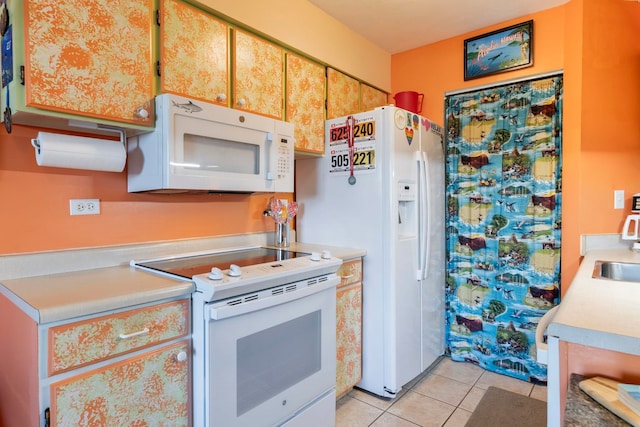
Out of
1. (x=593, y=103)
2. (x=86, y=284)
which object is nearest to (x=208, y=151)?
(x=86, y=284)

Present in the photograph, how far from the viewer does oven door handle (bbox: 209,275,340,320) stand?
137cm

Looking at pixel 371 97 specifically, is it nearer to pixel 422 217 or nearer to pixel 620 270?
pixel 422 217

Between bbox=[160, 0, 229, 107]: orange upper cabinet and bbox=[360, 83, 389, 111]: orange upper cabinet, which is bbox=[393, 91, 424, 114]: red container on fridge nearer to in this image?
bbox=[360, 83, 389, 111]: orange upper cabinet

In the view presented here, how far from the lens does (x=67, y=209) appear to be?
1.62 meters

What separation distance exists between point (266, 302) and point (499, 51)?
249 cm

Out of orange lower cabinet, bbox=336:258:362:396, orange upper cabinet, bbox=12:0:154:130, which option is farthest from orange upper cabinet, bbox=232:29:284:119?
orange lower cabinet, bbox=336:258:362:396

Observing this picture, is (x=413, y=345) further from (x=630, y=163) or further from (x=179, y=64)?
(x=179, y=64)

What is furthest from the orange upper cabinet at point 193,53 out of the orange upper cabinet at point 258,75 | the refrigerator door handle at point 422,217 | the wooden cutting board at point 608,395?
the wooden cutting board at point 608,395

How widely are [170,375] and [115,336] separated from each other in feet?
0.91

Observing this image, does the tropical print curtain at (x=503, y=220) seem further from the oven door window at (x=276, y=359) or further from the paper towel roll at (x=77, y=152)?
the paper towel roll at (x=77, y=152)

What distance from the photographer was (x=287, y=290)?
→ 166 cm

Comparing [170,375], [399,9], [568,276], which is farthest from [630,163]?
[170,375]

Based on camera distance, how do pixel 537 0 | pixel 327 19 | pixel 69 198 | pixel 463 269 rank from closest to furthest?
pixel 69 198
pixel 537 0
pixel 327 19
pixel 463 269

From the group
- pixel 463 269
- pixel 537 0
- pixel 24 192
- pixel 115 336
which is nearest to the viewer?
pixel 115 336
